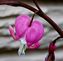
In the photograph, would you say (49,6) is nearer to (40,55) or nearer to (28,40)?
(40,55)

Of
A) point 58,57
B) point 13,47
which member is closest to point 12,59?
point 13,47

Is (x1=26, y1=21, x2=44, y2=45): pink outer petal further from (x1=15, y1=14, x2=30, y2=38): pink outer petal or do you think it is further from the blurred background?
the blurred background

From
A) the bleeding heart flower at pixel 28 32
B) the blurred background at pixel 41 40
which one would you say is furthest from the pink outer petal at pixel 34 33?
the blurred background at pixel 41 40

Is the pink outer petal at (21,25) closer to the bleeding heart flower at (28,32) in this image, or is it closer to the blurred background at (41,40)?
the bleeding heart flower at (28,32)

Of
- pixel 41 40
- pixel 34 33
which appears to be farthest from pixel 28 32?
pixel 41 40

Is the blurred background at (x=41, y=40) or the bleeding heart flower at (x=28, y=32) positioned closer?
the bleeding heart flower at (x=28, y=32)

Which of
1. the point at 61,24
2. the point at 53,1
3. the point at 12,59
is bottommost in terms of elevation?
the point at 12,59

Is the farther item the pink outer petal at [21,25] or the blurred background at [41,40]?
the blurred background at [41,40]

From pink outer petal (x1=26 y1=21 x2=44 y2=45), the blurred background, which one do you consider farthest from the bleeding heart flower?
the blurred background
